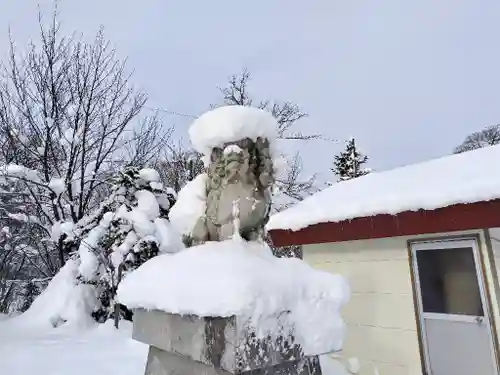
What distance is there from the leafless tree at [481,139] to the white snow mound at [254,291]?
19132mm

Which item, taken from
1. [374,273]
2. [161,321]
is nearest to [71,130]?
[374,273]

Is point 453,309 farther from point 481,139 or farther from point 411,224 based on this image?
point 481,139

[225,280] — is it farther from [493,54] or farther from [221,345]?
[493,54]

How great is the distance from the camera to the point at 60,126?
9156 millimetres

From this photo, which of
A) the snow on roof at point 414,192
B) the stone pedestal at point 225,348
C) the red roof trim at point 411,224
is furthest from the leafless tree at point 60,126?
the stone pedestal at point 225,348

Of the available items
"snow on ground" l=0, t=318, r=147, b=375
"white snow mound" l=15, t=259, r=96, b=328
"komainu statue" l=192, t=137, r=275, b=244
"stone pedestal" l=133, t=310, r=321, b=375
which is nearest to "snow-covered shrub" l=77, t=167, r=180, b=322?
"white snow mound" l=15, t=259, r=96, b=328

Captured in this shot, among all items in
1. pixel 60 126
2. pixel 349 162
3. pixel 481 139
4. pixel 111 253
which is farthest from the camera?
pixel 481 139

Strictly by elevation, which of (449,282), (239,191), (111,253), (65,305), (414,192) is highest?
(414,192)

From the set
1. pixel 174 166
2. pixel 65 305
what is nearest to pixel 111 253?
pixel 65 305

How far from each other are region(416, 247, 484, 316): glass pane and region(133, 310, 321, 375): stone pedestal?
7.84 feet

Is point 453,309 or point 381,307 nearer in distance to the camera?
point 453,309

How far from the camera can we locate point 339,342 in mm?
1465

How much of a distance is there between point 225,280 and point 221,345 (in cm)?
23

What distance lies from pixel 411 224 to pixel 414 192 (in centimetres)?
30
